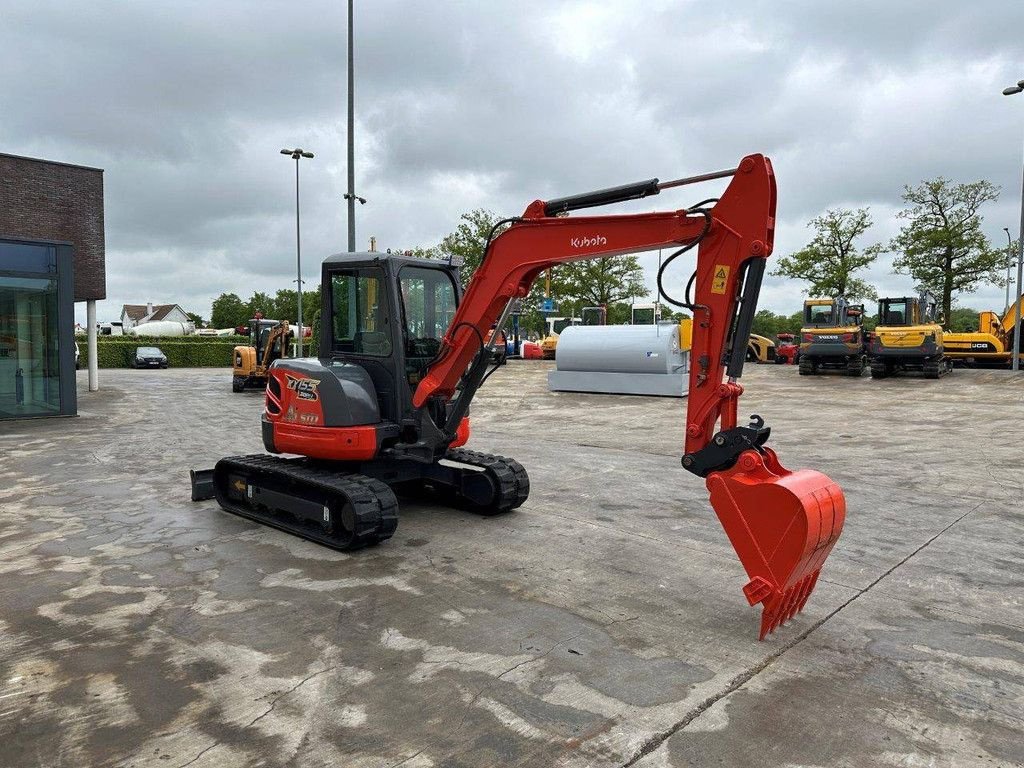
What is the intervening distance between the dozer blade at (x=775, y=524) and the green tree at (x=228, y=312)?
4121 inches

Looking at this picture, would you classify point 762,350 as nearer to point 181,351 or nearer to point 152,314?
point 181,351

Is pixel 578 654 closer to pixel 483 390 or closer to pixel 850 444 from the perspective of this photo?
pixel 850 444

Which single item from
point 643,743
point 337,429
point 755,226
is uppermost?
point 755,226

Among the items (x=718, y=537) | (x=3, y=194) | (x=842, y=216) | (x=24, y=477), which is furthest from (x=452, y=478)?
(x=842, y=216)

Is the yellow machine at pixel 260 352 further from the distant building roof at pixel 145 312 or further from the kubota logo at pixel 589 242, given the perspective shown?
the distant building roof at pixel 145 312

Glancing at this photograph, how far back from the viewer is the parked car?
45.2 metres

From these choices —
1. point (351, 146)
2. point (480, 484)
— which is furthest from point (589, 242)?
point (351, 146)

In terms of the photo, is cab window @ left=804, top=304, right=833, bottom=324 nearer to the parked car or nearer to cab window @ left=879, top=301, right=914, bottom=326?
cab window @ left=879, top=301, right=914, bottom=326

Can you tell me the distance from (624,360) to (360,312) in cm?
1458

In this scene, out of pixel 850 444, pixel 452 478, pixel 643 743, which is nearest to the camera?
pixel 643 743

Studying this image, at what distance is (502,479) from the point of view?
7.08m

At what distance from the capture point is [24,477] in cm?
927

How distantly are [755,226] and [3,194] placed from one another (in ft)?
77.7

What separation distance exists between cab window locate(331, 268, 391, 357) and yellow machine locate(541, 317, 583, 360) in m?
30.8
